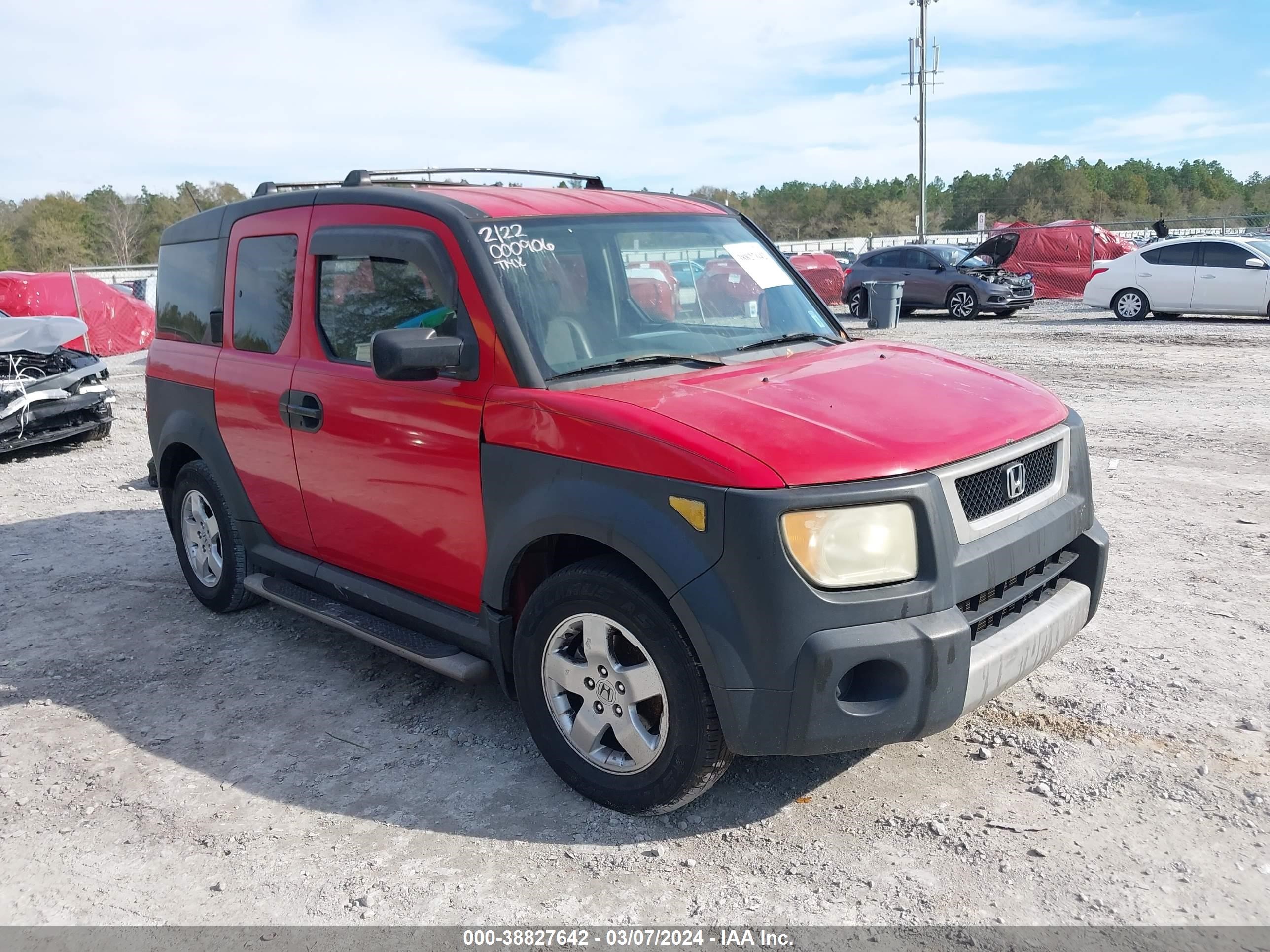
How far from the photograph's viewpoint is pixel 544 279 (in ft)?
12.1

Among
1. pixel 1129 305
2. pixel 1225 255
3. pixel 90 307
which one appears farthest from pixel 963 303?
pixel 90 307

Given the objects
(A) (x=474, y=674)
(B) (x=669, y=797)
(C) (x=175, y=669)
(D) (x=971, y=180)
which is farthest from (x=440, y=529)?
(D) (x=971, y=180)

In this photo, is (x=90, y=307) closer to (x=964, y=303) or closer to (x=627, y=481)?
(x=964, y=303)

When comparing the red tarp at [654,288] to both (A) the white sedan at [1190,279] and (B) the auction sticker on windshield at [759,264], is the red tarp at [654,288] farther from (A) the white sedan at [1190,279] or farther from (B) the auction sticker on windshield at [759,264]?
(A) the white sedan at [1190,279]

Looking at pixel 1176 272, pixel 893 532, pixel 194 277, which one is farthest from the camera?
pixel 1176 272

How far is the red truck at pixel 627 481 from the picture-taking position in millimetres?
2902

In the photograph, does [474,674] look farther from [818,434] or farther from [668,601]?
[818,434]

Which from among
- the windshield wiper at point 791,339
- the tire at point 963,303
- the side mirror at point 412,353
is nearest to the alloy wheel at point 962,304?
the tire at point 963,303

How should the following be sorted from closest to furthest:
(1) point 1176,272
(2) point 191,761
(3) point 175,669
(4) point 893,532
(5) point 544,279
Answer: (4) point 893,532
(5) point 544,279
(2) point 191,761
(3) point 175,669
(1) point 1176,272

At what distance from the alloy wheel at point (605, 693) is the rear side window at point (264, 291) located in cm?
214

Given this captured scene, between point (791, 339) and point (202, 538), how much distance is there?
3408 millimetres

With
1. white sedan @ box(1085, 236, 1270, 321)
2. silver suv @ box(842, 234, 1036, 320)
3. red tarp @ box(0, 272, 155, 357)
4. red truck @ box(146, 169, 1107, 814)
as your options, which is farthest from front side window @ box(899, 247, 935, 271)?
red truck @ box(146, 169, 1107, 814)

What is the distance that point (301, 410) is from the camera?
4.38 meters

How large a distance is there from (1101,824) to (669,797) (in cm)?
136
